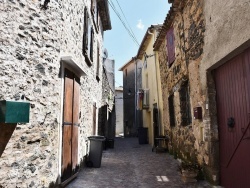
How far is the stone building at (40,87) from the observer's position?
341 cm

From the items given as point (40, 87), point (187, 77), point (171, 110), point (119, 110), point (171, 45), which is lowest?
point (171, 110)

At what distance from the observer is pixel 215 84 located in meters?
4.63

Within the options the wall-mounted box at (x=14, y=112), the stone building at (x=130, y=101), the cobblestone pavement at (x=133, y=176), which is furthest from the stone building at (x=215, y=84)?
the stone building at (x=130, y=101)

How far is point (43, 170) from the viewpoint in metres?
3.96

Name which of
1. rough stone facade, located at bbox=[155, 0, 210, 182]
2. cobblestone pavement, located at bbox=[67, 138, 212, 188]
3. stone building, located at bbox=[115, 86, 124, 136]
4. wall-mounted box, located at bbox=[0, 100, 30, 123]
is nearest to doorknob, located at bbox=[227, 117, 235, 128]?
rough stone facade, located at bbox=[155, 0, 210, 182]

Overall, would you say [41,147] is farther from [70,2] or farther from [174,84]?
[174,84]

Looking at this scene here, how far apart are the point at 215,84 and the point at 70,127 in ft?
10.3

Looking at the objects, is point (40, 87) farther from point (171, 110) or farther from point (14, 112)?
point (171, 110)

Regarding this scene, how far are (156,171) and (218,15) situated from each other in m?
3.98

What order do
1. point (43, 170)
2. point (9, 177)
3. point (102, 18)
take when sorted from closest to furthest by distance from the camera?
point (9, 177)
point (43, 170)
point (102, 18)

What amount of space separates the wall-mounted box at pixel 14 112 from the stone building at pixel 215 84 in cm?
315

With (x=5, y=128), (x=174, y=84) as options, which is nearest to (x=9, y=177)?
(x=5, y=128)

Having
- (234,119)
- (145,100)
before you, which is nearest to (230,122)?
(234,119)

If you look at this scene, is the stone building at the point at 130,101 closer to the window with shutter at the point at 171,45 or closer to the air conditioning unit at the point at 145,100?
the air conditioning unit at the point at 145,100
